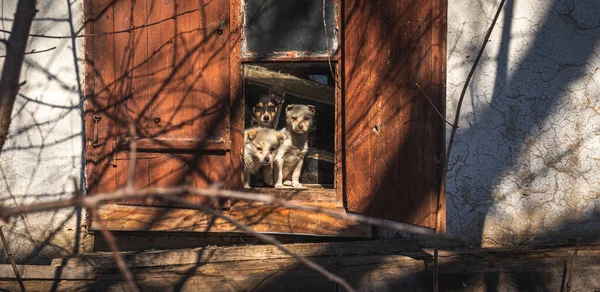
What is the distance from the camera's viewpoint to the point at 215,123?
15.4ft

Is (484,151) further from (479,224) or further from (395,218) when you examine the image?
(395,218)

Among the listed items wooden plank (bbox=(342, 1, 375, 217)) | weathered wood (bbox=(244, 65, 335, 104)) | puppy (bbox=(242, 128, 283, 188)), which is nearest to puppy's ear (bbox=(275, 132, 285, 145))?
puppy (bbox=(242, 128, 283, 188))

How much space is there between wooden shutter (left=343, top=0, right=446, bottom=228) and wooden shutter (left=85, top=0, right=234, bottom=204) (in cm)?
94

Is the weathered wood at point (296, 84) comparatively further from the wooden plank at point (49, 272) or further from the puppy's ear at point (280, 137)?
the wooden plank at point (49, 272)

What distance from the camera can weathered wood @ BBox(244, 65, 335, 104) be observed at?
23.3 ft

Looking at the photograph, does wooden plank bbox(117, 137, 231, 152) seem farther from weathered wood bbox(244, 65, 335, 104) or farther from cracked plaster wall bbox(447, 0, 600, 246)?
weathered wood bbox(244, 65, 335, 104)

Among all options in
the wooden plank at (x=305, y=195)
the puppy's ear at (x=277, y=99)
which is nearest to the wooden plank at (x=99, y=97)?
the wooden plank at (x=305, y=195)

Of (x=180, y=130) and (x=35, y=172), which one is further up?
(x=180, y=130)

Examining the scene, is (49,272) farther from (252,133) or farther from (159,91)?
(252,133)

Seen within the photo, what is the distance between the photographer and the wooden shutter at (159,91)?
15.2 ft

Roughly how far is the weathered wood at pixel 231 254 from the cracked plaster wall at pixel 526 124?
62 cm

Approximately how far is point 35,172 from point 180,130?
1158 millimetres

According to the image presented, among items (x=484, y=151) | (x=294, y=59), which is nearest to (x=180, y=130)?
(x=294, y=59)

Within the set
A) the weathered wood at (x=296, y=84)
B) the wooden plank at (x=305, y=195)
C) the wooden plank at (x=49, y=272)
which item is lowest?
the wooden plank at (x=49, y=272)
